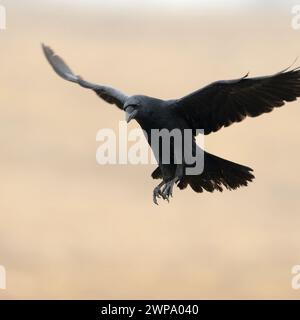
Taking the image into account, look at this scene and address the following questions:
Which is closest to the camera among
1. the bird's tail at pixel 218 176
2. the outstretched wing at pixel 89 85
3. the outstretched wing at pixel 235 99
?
the outstretched wing at pixel 235 99

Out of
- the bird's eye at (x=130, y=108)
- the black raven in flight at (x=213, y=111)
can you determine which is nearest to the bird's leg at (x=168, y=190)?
the black raven in flight at (x=213, y=111)

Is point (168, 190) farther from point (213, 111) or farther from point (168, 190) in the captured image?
point (213, 111)

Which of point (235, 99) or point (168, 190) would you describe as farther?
point (235, 99)

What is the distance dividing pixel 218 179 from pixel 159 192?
126cm

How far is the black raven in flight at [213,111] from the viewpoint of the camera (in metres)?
21.6

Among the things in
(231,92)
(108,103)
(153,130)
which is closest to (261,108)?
(231,92)

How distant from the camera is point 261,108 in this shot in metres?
21.9

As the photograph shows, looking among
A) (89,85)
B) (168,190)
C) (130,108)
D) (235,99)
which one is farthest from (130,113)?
(89,85)

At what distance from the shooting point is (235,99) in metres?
22.0

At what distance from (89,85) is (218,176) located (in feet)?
11.6

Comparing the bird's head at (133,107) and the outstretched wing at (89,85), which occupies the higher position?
the outstretched wing at (89,85)

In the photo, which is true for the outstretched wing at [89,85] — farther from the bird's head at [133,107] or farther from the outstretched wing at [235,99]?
the outstretched wing at [235,99]
